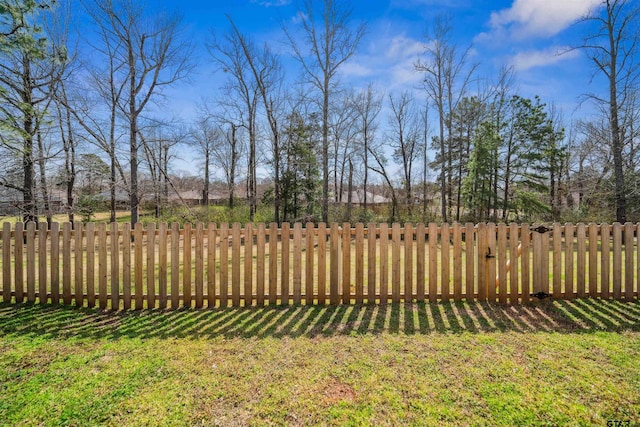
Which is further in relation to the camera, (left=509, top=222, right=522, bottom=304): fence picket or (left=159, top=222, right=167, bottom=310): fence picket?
(left=509, top=222, right=522, bottom=304): fence picket

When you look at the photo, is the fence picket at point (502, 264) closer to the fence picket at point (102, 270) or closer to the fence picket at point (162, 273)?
the fence picket at point (162, 273)

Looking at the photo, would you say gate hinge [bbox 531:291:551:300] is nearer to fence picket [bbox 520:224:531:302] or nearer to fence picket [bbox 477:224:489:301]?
fence picket [bbox 520:224:531:302]

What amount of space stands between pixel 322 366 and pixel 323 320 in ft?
3.44

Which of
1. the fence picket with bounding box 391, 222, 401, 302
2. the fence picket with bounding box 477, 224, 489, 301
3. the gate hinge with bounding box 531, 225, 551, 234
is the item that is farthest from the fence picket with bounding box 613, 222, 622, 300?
the fence picket with bounding box 391, 222, 401, 302

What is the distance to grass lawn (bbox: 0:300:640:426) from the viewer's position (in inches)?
78.5

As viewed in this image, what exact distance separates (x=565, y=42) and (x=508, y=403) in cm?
1510

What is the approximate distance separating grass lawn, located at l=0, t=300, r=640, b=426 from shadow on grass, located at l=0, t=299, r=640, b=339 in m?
0.03

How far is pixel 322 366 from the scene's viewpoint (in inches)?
102

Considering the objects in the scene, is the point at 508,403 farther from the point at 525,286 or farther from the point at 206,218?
the point at 206,218

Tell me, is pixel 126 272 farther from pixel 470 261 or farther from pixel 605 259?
pixel 605 259

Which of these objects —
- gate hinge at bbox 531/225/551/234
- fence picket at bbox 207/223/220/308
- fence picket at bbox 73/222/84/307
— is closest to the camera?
fence picket at bbox 73/222/84/307

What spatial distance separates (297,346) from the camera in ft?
9.77

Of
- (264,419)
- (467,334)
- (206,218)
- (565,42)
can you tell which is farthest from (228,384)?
→ (206,218)

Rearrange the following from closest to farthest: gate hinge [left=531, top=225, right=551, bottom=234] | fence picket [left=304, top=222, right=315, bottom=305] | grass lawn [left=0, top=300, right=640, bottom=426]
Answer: grass lawn [left=0, top=300, right=640, bottom=426], fence picket [left=304, top=222, right=315, bottom=305], gate hinge [left=531, top=225, right=551, bottom=234]
